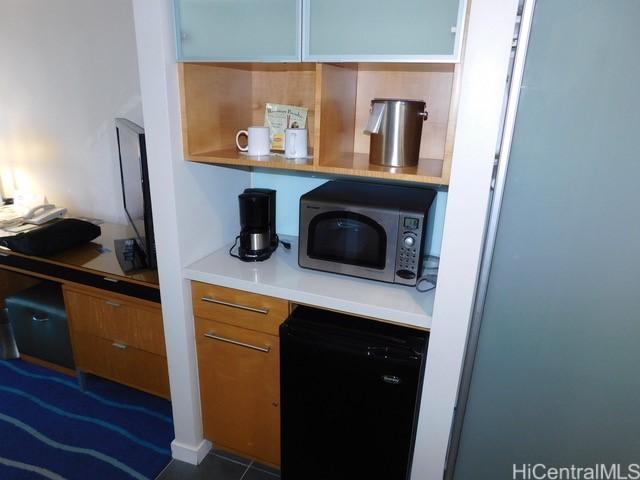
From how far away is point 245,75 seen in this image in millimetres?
1923

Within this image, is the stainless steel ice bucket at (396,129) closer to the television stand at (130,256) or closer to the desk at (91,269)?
the desk at (91,269)

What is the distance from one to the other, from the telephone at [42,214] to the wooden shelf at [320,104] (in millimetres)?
1562

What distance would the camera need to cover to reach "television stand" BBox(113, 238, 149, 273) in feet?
7.01

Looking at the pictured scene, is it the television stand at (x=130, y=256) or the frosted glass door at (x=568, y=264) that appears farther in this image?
the television stand at (x=130, y=256)

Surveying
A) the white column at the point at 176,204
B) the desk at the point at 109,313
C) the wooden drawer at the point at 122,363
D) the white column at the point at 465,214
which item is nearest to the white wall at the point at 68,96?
the desk at the point at 109,313

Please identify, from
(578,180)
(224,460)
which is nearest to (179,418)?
(224,460)

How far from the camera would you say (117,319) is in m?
2.13

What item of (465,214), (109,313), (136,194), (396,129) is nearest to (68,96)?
(136,194)

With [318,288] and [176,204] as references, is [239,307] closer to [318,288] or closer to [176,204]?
[318,288]

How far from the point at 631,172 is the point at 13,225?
3.08 meters

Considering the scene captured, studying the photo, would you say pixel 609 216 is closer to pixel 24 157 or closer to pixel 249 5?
pixel 249 5

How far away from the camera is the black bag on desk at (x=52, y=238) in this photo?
2.21 metres

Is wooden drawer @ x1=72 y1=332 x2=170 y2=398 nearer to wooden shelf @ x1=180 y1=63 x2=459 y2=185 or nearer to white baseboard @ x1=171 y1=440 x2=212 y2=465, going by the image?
white baseboard @ x1=171 y1=440 x2=212 y2=465

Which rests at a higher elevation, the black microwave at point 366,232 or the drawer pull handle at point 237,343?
the black microwave at point 366,232
